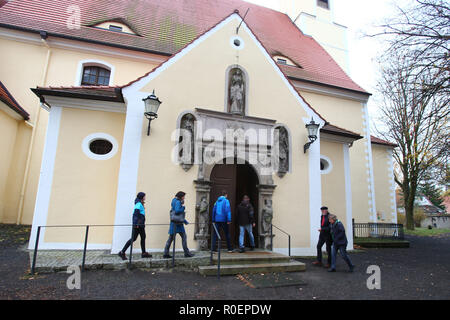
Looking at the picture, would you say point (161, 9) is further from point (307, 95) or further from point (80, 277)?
point (80, 277)

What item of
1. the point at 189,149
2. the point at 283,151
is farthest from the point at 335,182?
the point at 189,149

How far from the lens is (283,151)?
28.5 ft

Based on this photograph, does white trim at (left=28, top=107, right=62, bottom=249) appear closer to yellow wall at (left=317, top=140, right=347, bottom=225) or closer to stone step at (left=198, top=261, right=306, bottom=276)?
stone step at (left=198, top=261, right=306, bottom=276)

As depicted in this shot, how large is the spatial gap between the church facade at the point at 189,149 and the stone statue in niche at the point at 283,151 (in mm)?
36

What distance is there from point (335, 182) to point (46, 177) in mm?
10209

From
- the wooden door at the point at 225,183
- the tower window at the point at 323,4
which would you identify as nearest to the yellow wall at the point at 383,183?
the wooden door at the point at 225,183

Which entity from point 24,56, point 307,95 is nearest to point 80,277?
point 24,56

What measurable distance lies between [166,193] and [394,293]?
5766 millimetres

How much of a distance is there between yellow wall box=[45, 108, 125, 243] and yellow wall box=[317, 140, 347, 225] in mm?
7868

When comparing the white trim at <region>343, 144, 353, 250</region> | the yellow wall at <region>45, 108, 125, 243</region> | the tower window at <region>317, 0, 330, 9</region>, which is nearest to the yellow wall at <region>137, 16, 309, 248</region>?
the yellow wall at <region>45, 108, 125, 243</region>

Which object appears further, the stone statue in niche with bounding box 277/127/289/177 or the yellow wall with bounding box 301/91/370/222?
the yellow wall with bounding box 301/91/370/222

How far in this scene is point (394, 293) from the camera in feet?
16.3

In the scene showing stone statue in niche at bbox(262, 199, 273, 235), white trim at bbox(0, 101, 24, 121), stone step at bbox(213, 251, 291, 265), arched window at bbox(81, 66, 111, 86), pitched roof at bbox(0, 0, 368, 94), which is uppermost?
pitched roof at bbox(0, 0, 368, 94)

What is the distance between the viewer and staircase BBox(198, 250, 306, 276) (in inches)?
230
